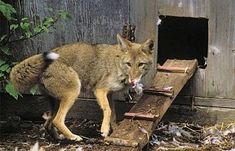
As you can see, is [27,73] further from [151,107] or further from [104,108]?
[151,107]

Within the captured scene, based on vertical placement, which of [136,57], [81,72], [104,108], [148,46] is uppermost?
[148,46]

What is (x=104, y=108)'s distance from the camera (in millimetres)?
7246

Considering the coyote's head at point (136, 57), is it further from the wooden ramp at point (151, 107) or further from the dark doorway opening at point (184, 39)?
the dark doorway opening at point (184, 39)

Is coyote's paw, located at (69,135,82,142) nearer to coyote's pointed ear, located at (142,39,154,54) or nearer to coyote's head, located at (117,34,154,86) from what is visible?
coyote's head, located at (117,34,154,86)

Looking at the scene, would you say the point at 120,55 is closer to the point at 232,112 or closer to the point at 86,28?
the point at 86,28

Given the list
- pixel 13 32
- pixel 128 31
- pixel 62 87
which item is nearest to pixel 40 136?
pixel 62 87

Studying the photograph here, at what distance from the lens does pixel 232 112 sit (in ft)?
25.8

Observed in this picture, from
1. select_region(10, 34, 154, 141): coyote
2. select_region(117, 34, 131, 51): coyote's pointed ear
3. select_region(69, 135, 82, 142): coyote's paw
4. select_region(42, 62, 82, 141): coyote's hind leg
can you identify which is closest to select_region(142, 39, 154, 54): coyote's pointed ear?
select_region(10, 34, 154, 141): coyote

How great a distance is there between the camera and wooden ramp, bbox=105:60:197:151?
6.09 meters

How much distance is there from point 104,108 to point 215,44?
5.40 ft

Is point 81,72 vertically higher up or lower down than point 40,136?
higher up

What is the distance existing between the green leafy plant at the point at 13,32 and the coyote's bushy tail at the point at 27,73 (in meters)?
0.09

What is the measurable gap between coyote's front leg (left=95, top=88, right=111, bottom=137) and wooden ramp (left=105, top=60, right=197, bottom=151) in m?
0.41

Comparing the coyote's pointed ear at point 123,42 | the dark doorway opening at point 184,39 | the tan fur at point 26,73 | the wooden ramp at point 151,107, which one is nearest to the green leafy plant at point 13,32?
the tan fur at point 26,73
